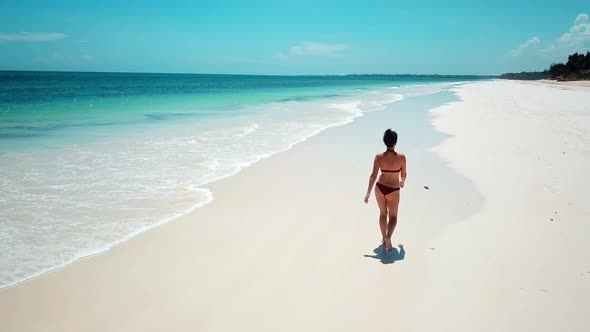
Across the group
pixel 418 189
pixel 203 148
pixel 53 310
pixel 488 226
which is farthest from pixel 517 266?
pixel 203 148

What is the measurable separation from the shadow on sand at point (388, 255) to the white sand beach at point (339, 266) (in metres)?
0.02

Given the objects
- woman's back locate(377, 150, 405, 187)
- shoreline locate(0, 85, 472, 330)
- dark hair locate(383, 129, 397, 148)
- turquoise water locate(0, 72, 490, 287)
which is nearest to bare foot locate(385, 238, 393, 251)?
shoreline locate(0, 85, 472, 330)

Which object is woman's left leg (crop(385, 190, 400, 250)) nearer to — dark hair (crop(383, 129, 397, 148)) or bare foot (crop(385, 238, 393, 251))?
bare foot (crop(385, 238, 393, 251))

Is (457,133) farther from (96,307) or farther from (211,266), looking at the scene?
(96,307)

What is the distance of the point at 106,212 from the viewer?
5836 mm

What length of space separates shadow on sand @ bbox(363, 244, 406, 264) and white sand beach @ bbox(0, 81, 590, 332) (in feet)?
0.08

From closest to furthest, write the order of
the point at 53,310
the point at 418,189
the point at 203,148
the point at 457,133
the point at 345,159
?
the point at 53,310
the point at 418,189
the point at 345,159
the point at 203,148
the point at 457,133

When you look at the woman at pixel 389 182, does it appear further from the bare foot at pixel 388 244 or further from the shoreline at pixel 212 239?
the shoreline at pixel 212 239

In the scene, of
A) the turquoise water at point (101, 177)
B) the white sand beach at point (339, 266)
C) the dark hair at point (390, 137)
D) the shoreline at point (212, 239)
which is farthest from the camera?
the turquoise water at point (101, 177)

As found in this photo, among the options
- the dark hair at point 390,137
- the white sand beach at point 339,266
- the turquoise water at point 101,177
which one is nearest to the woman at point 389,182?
the dark hair at point 390,137

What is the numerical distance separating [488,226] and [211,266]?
3.78 meters

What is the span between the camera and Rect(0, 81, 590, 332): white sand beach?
338 cm

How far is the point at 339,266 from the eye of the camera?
4.25 m

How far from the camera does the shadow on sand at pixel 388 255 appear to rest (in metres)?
4.37
